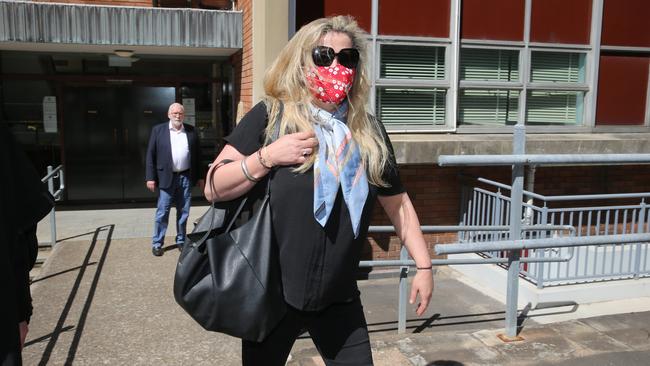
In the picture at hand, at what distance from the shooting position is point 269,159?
2072mm

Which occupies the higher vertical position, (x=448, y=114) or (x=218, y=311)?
(x=448, y=114)

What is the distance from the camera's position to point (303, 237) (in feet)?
7.16

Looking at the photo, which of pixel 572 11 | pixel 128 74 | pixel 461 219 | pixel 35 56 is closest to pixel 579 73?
pixel 572 11

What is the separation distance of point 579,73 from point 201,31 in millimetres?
4988

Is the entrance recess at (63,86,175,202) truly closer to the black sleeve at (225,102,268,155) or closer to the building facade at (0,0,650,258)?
the building facade at (0,0,650,258)

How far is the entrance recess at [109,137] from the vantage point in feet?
33.7

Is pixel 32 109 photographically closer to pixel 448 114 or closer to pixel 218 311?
pixel 448 114

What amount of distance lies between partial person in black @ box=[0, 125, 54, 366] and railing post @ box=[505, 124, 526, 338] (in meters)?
2.57

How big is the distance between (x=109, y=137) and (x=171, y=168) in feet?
12.5

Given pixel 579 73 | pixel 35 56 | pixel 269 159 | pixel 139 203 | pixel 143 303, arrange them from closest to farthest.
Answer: pixel 269 159 < pixel 143 303 < pixel 579 73 < pixel 35 56 < pixel 139 203

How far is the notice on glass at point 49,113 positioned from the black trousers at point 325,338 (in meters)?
8.86

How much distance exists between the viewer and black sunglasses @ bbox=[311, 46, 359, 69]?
7.23 ft

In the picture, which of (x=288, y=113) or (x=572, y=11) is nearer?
(x=288, y=113)

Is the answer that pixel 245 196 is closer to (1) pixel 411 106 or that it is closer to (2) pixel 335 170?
(2) pixel 335 170
